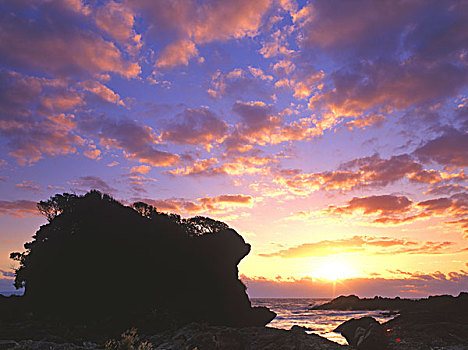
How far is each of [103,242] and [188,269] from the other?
1293 cm

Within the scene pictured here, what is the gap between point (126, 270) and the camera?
144ft

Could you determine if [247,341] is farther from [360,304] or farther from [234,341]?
[360,304]

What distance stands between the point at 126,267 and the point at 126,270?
40cm

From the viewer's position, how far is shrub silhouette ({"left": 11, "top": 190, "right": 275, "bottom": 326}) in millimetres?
40562

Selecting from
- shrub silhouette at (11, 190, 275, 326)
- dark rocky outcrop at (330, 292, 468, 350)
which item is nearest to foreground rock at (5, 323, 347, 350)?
dark rocky outcrop at (330, 292, 468, 350)

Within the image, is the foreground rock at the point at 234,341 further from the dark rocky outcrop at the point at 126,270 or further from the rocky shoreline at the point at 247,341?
the dark rocky outcrop at the point at 126,270

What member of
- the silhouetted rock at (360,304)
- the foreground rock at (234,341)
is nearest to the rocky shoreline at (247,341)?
the foreground rock at (234,341)

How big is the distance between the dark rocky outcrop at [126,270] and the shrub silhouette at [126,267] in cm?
12

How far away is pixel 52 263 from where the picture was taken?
41.9 m

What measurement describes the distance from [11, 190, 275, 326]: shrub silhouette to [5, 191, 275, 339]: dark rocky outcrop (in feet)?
0.38

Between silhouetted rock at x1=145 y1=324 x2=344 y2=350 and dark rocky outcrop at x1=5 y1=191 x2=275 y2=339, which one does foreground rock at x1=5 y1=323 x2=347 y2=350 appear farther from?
dark rocky outcrop at x1=5 y1=191 x2=275 y2=339

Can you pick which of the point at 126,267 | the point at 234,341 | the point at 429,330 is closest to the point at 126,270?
the point at 126,267

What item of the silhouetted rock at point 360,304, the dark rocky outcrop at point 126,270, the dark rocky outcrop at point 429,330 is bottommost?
the silhouetted rock at point 360,304

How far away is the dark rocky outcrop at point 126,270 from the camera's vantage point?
131 ft
